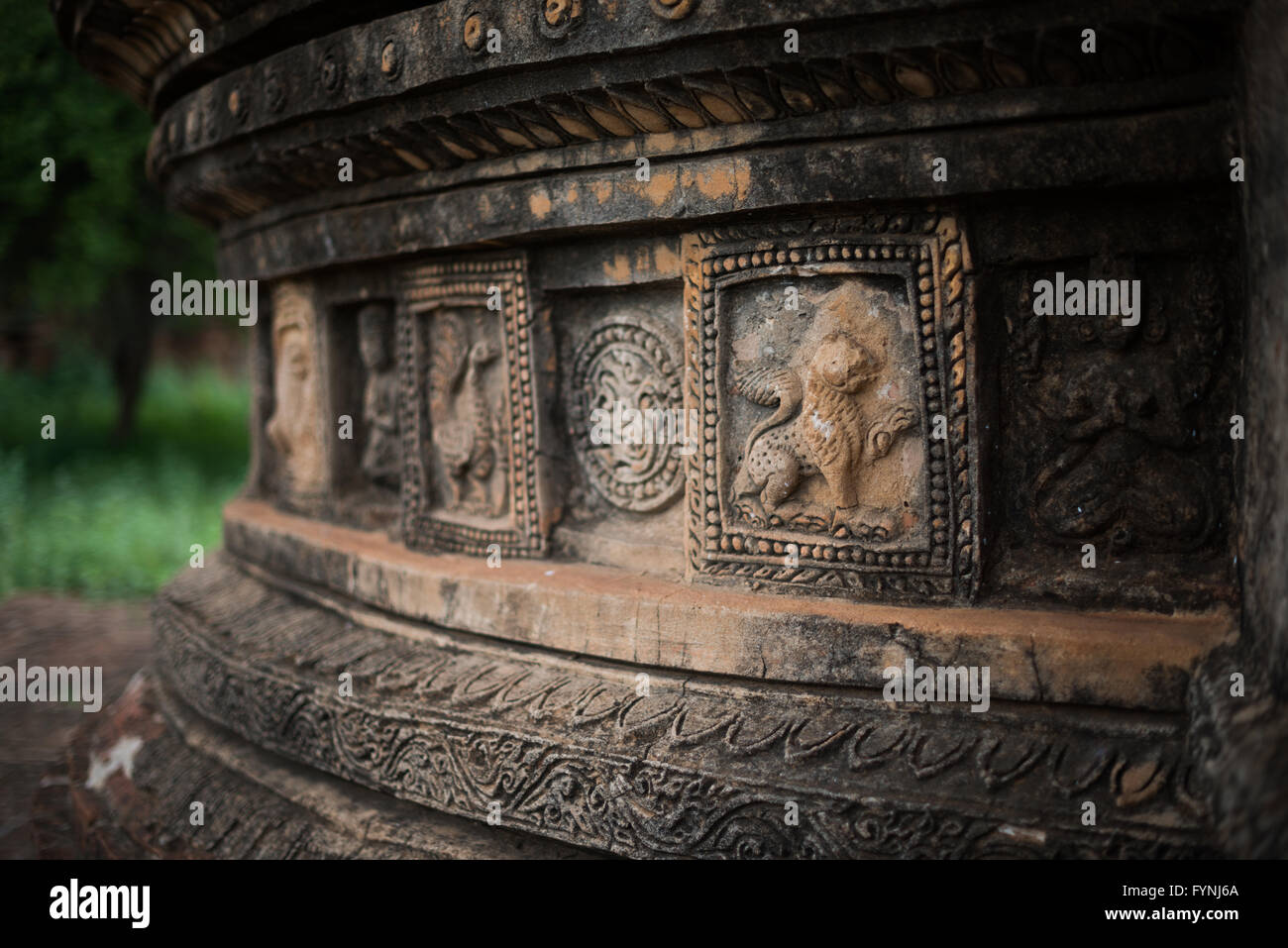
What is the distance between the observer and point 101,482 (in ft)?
29.4

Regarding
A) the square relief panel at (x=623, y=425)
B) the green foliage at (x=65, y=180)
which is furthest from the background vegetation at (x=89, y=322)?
the square relief panel at (x=623, y=425)

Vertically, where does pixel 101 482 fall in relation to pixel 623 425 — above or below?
below

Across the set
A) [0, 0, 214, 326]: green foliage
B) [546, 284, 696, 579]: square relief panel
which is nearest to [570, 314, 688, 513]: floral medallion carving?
[546, 284, 696, 579]: square relief panel

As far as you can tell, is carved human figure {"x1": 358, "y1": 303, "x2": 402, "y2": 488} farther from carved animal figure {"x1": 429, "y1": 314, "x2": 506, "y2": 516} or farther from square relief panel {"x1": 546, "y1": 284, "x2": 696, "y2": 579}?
square relief panel {"x1": 546, "y1": 284, "x2": 696, "y2": 579}

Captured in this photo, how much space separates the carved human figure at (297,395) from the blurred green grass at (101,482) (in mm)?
3446

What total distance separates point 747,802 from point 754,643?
0.33 m

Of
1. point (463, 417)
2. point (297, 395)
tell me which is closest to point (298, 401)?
point (297, 395)

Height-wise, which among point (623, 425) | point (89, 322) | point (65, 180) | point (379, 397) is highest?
point (65, 180)

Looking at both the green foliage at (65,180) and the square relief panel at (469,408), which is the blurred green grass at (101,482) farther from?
the square relief panel at (469,408)

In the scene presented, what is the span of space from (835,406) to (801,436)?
0.33ft

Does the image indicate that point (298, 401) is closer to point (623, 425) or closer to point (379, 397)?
point (379, 397)

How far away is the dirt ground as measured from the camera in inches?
145

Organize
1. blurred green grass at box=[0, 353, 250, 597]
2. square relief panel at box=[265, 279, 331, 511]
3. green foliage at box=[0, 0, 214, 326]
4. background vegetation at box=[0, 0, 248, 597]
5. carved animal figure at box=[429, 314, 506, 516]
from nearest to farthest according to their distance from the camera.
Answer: carved animal figure at box=[429, 314, 506, 516] → square relief panel at box=[265, 279, 331, 511] → blurred green grass at box=[0, 353, 250, 597] → background vegetation at box=[0, 0, 248, 597] → green foliage at box=[0, 0, 214, 326]

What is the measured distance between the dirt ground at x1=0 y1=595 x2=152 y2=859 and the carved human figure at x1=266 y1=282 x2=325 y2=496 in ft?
4.71
